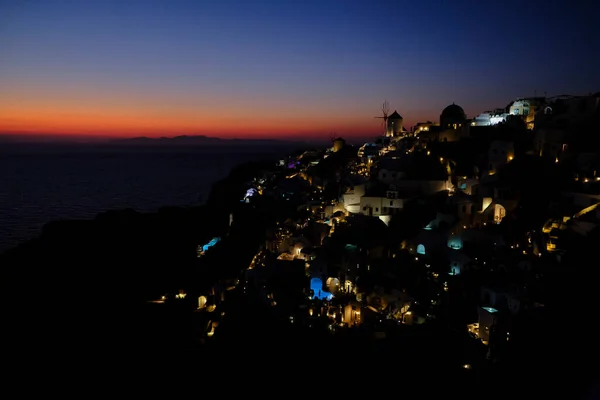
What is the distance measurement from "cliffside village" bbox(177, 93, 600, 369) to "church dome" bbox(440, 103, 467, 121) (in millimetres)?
4366

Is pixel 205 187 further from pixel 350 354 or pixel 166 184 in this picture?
pixel 350 354

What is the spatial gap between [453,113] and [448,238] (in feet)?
81.2

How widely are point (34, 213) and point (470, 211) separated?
7403cm

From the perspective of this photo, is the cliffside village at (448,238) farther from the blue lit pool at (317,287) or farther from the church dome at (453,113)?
the church dome at (453,113)

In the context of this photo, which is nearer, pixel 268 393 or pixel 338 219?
pixel 268 393

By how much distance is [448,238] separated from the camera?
2247 cm

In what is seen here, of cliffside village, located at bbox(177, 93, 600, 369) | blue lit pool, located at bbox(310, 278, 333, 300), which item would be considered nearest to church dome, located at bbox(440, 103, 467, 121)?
cliffside village, located at bbox(177, 93, 600, 369)

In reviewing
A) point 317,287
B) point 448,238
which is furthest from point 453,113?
point 317,287

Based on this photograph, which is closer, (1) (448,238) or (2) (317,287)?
(2) (317,287)


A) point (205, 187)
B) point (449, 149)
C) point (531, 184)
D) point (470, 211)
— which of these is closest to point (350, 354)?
point (470, 211)

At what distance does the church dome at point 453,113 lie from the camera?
4225 cm

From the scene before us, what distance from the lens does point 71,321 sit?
87.0 ft

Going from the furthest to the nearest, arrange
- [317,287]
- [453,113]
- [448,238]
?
[453,113]
[448,238]
[317,287]

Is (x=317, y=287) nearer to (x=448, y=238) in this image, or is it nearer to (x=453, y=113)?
(x=448, y=238)
